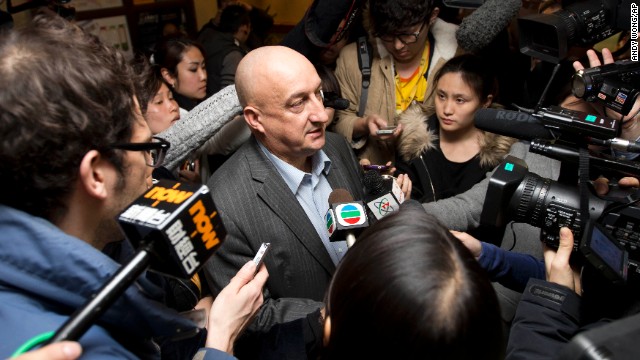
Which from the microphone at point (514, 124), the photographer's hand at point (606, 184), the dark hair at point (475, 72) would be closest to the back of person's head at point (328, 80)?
the dark hair at point (475, 72)

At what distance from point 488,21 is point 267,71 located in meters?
1.06

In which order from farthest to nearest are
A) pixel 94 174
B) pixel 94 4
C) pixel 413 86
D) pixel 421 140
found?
pixel 94 4 → pixel 413 86 → pixel 421 140 → pixel 94 174

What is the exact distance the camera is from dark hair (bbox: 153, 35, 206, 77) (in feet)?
9.04

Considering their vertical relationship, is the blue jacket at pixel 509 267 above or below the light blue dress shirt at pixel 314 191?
below

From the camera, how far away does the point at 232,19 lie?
357 cm

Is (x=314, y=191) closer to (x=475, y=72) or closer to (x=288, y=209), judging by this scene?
(x=288, y=209)

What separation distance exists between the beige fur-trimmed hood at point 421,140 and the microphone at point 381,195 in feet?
2.19

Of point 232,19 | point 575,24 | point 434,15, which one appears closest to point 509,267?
point 575,24

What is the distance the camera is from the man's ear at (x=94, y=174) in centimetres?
85

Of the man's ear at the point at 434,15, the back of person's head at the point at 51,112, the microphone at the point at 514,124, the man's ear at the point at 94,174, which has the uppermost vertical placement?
the back of person's head at the point at 51,112

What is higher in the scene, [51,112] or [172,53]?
[51,112]

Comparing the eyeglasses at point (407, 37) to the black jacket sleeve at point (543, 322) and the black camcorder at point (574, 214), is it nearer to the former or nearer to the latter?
the black camcorder at point (574, 214)

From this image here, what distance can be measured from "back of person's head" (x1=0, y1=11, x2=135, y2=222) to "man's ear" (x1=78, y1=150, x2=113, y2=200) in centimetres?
1

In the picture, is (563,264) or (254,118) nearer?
(563,264)
